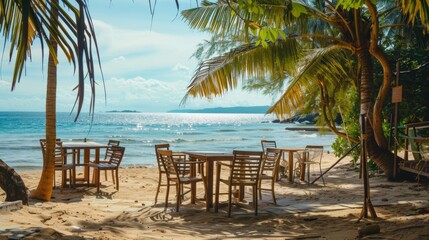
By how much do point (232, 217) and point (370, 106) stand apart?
13.8 ft

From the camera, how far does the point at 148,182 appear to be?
9789 millimetres

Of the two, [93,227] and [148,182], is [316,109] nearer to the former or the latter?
[148,182]

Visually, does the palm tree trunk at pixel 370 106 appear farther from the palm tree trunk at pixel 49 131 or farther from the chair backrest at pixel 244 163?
the palm tree trunk at pixel 49 131

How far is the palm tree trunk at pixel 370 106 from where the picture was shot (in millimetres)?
8492

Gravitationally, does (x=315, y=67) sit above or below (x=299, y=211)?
above

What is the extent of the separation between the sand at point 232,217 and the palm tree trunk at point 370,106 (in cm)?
53

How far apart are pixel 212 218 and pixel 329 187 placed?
3.60 m

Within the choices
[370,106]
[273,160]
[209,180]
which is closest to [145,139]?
[370,106]

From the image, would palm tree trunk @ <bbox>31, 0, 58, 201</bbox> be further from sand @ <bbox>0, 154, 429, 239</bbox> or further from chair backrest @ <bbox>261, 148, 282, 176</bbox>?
chair backrest @ <bbox>261, 148, 282, 176</bbox>

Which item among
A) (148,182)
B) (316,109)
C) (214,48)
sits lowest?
(148,182)

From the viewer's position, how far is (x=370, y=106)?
8.54 metres

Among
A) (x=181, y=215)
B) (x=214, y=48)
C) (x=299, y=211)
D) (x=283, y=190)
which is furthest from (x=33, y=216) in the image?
(x=214, y=48)

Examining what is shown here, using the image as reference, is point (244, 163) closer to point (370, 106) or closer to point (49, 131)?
point (49, 131)

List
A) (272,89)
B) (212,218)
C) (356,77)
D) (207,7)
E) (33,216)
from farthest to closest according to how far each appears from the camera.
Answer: (272,89) → (356,77) → (207,7) → (212,218) → (33,216)
